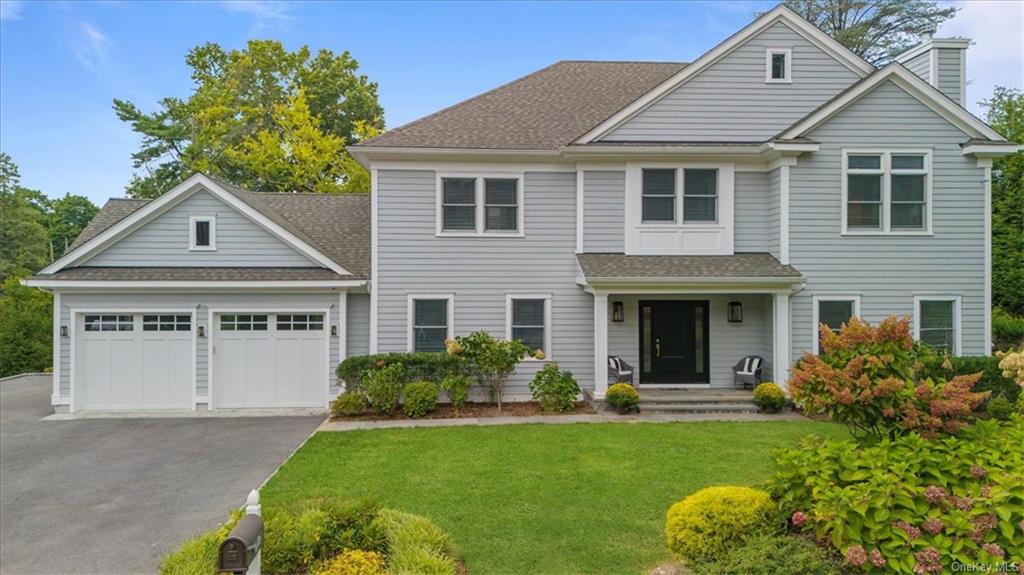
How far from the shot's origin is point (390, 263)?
12.2 metres

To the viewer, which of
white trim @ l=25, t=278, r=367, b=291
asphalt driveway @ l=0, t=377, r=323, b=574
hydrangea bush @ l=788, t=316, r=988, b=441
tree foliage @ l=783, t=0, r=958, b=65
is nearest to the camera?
hydrangea bush @ l=788, t=316, r=988, b=441

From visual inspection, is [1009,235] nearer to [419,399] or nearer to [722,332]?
[722,332]

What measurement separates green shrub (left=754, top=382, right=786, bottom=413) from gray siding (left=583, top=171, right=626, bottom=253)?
4.16m

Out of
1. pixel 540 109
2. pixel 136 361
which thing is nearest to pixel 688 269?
pixel 540 109

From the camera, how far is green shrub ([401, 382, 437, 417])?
11.0m

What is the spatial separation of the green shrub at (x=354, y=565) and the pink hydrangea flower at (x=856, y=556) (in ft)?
10.5

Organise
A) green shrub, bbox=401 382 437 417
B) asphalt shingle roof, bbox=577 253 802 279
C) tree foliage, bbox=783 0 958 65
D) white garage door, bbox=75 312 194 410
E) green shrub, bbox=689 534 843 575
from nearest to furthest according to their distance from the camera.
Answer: green shrub, bbox=689 534 843 575, green shrub, bbox=401 382 437 417, asphalt shingle roof, bbox=577 253 802 279, white garage door, bbox=75 312 194 410, tree foliage, bbox=783 0 958 65

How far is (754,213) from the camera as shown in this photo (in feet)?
41.0

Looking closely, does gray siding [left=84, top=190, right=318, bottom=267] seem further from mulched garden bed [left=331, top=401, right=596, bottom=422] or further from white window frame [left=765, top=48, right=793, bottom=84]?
white window frame [left=765, top=48, right=793, bottom=84]

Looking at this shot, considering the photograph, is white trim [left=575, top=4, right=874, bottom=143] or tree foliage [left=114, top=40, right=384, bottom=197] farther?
tree foliage [left=114, top=40, right=384, bottom=197]

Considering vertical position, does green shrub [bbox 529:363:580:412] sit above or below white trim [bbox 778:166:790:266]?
below

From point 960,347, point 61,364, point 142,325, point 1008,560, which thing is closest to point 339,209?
point 142,325

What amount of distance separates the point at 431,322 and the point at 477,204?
9.52ft

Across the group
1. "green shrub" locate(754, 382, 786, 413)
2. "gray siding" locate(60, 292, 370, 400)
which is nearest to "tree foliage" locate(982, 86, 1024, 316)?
"green shrub" locate(754, 382, 786, 413)
